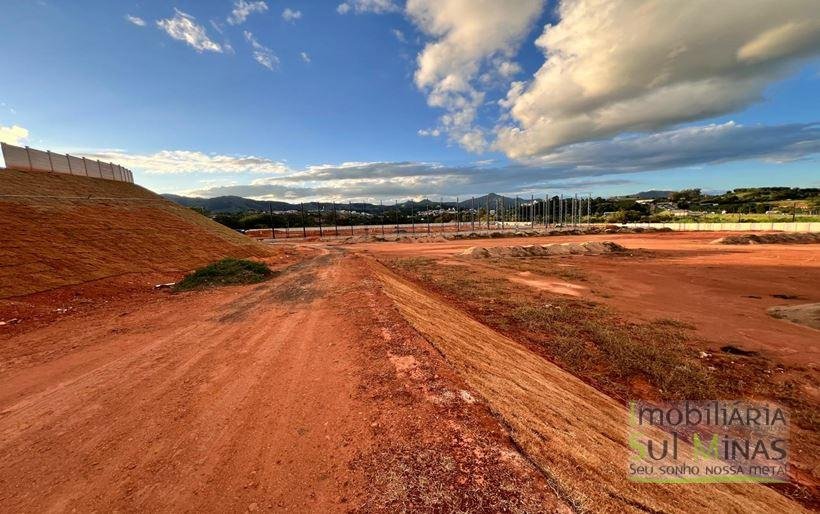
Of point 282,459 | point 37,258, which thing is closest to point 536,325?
point 282,459

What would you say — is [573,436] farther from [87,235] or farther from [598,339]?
[87,235]

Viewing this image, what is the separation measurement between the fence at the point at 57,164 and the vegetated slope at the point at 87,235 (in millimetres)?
1499

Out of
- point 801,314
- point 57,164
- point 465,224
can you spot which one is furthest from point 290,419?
point 465,224

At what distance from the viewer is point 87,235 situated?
19.7 m

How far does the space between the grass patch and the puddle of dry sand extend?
643 inches

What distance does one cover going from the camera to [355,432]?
4586 mm

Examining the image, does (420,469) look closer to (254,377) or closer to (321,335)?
(254,377)

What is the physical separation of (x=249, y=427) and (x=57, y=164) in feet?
127

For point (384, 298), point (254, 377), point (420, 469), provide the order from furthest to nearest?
point (384, 298), point (254, 377), point (420, 469)

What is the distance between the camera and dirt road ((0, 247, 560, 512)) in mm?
3588

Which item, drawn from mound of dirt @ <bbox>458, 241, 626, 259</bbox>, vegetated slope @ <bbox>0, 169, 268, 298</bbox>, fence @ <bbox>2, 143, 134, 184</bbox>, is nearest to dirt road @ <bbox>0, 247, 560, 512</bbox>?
vegetated slope @ <bbox>0, 169, 268, 298</bbox>

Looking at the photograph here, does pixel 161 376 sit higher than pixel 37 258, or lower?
lower

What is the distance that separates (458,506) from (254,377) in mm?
4768

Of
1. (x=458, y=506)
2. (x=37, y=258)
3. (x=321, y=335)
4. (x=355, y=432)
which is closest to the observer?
Result: (x=458, y=506)
